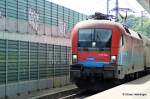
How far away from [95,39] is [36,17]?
2976mm

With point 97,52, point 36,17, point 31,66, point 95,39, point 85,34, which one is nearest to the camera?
point 97,52

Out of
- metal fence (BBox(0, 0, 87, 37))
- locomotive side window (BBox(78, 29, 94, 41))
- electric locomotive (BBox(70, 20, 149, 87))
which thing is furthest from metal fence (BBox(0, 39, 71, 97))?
locomotive side window (BBox(78, 29, 94, 41))

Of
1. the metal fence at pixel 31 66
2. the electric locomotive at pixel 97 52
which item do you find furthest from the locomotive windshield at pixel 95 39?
the metal fence at pixel 31 66

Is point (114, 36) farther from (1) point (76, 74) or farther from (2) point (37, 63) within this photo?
(2) point (37, 63)

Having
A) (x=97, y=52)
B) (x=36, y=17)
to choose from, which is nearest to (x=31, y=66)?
(x=36, y=17)

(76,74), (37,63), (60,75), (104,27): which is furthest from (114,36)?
(60,75)

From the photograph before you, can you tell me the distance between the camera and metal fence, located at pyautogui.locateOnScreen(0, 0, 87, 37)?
17.9 m

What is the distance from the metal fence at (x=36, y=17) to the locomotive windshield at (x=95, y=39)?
2258 millimetres

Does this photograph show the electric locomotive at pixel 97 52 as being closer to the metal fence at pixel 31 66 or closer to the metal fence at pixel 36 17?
the metal fence at pixel 31 66

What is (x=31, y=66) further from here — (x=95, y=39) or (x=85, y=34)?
(x=95, y=39)

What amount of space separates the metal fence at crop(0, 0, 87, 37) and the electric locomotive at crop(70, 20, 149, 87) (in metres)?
2.09

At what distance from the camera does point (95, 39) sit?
20.2 meters

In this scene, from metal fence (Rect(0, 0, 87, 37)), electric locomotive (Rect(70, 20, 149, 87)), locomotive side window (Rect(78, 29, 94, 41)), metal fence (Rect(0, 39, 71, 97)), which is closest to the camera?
metal fence (Rect(0, 39, 71, 97))

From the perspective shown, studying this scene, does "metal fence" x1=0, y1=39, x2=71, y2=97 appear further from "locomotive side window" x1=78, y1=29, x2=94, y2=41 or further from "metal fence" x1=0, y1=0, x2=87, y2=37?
"locomotive side window" x1=78, y1=29, x2=94, y2=41
